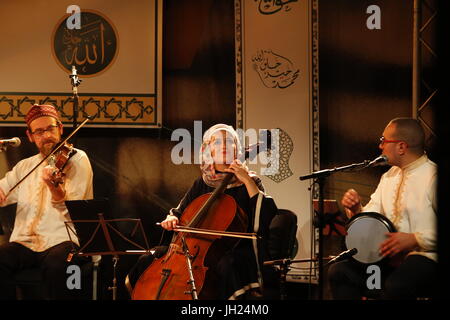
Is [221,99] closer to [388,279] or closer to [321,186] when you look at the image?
[321,186]

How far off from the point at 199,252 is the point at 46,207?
139cm

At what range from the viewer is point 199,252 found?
139 inches

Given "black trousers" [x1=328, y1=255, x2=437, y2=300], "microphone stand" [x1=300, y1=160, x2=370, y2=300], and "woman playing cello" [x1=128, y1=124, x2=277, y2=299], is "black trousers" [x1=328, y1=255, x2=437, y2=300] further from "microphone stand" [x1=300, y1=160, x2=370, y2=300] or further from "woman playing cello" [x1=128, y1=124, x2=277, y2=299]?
"woman playing cello" [x1=128, y1=124, x2=277, y2=299]

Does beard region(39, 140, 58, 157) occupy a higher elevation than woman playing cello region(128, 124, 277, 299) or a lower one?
higher

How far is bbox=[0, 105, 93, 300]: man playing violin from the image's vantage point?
3.96m

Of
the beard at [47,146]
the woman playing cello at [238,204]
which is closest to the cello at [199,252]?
the woman playing cello at [238,204]

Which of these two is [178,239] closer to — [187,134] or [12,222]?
[187,134]

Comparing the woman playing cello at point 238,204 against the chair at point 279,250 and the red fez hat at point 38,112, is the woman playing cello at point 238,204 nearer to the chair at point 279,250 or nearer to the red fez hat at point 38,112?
the chair at point 279,250

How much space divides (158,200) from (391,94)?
2.16 metres

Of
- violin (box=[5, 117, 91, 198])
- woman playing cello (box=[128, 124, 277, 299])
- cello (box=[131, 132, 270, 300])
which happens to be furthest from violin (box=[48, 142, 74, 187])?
cello (box=[131, 132, 270, 300])

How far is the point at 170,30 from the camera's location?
200 inches

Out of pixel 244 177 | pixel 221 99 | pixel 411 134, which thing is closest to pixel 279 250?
pixel 244 177

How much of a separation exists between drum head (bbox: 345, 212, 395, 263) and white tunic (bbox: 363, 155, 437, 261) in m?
0.15
